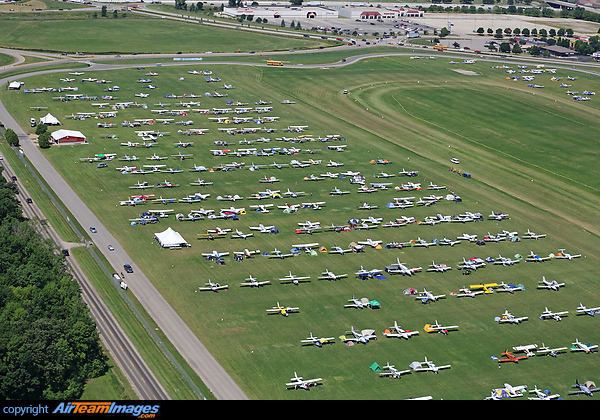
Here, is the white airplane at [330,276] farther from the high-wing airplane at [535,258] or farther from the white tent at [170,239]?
the high-wing airplane at [535,258]

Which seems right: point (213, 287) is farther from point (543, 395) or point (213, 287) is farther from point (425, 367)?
point (543, 395)

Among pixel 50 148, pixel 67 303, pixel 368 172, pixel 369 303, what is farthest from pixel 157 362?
pixel 50 148

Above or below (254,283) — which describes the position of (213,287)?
below

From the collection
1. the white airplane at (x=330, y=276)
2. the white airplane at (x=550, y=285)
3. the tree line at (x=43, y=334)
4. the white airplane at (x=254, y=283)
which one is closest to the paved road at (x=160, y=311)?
the tree line at (x=43, y=334)

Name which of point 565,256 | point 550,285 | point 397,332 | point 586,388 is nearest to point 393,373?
point 397,332

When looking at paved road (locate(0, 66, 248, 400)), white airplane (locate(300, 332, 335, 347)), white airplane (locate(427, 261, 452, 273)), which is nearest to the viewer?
paved road (locate(0, 66, 248, 400))

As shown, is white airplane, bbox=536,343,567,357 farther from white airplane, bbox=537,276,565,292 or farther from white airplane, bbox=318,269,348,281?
white airplane, bbox=318,269,348,281

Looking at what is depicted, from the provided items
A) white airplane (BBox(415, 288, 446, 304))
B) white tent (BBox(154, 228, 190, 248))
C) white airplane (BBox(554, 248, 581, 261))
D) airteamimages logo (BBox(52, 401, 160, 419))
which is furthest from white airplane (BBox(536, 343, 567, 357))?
airteamimages logo (BBox(52, 401, 160, 419))
